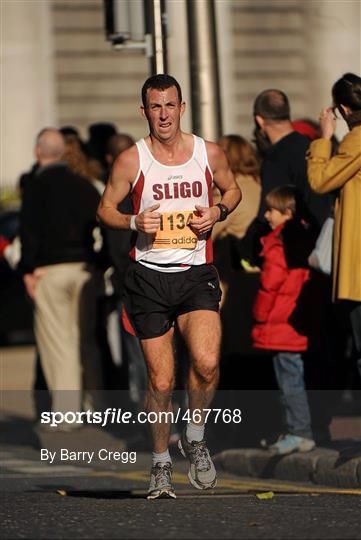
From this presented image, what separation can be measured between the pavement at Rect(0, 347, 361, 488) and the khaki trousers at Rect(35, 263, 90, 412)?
31cm

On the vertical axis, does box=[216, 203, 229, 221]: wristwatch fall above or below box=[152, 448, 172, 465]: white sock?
above

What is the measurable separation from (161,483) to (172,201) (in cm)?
130

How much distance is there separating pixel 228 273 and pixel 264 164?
0.84 metres

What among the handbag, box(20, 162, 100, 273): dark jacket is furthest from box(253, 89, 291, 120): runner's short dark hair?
box(20, 162, 100, 273): dark jacket

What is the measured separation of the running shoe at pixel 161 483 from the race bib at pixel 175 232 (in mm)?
1019

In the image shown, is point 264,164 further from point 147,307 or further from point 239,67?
point 239,67

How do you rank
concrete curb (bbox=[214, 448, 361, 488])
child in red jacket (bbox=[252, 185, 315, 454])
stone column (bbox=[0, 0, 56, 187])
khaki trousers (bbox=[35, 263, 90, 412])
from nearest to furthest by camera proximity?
concrete curb (bbox=[214, 448, 361, 488]) < child in red jacket (bbox=[252, 185, 315, 454]) < khaki trousers (bbox=[35, 263, 90, 412]) < stone column (bbox=[0, 0, 56, 187])

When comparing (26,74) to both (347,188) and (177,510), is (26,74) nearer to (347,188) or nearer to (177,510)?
(347,188)

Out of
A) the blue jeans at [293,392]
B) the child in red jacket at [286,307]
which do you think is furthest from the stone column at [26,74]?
the blue jeans at [293,392]

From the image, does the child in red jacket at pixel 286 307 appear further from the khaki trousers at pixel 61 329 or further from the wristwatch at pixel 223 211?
the khaki trousers at pixel 61 329

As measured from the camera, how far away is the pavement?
9.40 meters

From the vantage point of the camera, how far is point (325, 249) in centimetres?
969

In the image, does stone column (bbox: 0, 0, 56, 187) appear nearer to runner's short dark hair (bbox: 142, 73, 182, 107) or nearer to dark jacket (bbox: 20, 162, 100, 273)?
dark jacket (bbox: 20, 162, 100, 273)

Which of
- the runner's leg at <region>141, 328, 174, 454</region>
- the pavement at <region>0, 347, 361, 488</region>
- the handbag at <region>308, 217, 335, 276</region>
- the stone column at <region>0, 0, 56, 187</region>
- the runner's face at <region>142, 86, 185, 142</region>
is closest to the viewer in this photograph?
the runner's face at <region>142, 86, 185, 142</region>
